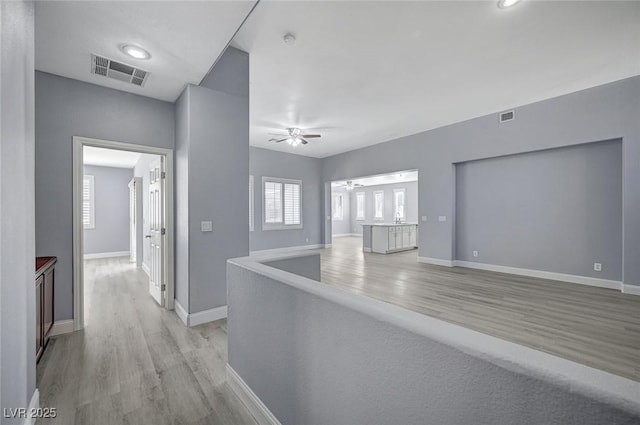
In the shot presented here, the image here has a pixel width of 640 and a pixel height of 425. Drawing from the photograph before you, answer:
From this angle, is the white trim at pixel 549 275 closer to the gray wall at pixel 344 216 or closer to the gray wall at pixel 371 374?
the gray wall at pixel 371 374

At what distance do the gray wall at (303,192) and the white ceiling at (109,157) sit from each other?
2.97 m

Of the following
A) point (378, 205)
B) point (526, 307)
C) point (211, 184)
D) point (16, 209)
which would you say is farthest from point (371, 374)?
point (378, 205)

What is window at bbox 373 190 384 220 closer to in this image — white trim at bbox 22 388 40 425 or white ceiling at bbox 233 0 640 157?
white ceiling at bbox 233 0 640 157

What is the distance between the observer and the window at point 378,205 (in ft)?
43.1

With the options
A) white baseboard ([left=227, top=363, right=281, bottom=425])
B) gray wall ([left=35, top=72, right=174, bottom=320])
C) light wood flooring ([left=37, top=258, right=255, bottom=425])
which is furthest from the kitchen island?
gray wall ([left=35, top=72, right=174, bottom=320])

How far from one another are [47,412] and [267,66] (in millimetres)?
3838

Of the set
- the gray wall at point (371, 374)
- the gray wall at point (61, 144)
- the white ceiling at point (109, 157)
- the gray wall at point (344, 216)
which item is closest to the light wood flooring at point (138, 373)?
the gray wall at point (371, 374)

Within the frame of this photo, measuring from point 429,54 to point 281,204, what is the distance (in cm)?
585

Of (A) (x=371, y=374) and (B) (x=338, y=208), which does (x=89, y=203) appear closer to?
(A) (x=371, y=374)

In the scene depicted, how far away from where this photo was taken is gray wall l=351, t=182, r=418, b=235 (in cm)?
1196

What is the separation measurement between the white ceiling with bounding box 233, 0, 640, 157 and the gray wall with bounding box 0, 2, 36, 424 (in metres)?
1.83

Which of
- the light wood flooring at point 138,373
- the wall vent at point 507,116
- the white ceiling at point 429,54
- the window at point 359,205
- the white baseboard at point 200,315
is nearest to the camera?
the light wood flooring at point 138,373

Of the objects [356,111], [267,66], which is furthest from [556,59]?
[267,66]

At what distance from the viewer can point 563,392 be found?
0.53m
